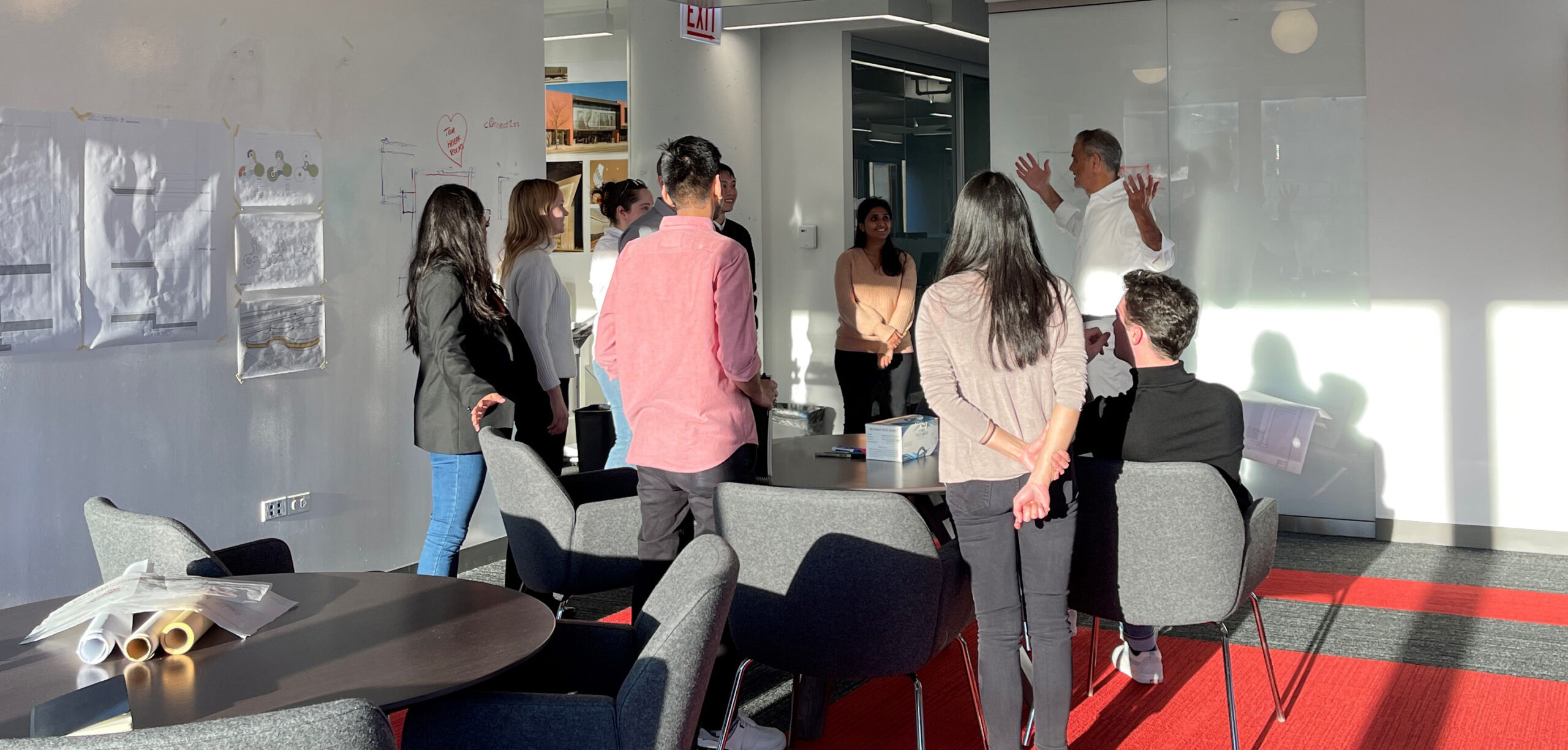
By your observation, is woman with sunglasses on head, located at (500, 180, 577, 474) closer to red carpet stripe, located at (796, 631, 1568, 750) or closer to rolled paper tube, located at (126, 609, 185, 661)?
red carpet stripe, located at (796, 631, 1568, 750)

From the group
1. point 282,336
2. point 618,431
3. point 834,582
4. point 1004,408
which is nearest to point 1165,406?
point 1004,408

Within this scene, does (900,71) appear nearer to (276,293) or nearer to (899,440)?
(276,293)

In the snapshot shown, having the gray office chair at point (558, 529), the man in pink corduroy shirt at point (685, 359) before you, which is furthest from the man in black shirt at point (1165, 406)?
the gray office chair at point (558, 529)

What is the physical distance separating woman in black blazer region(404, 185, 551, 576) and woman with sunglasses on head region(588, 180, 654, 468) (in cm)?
96

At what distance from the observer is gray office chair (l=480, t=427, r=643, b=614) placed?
3.62m

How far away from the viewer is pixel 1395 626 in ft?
15.5

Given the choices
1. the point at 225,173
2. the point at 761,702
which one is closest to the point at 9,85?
→ the point at 225,173

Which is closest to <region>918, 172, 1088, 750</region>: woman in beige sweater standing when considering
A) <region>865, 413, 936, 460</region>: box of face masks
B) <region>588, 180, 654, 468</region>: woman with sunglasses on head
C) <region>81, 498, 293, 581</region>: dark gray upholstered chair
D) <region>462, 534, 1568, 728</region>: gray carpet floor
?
<region>462, 534, 1568, 728</region>: gray carpet floor

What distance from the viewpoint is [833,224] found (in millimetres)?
8695

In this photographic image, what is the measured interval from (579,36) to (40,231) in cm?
378

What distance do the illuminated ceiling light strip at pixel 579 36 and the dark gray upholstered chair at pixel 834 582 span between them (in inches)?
183

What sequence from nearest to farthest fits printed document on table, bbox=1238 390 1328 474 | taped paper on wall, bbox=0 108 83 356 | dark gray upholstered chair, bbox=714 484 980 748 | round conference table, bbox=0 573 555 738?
round conference table, bbox=0 573 555 738
dark gray upholstered chair, bbox=714 484 980 748
taped paper on wall, bbox=0 108 83 356
printed document on table, bbox=1238 390 1328 474

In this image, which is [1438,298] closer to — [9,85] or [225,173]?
[225,173]

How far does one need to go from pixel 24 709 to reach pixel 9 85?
273 centimetres
